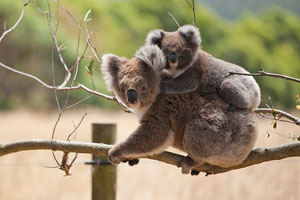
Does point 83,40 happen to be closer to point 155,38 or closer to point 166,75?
point 155,38

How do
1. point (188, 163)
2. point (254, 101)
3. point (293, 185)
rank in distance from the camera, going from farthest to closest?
point (293, 185) → point (254, 101) → point (188, 163)


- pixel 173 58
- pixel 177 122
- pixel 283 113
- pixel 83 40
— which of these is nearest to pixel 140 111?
pixel 177 122

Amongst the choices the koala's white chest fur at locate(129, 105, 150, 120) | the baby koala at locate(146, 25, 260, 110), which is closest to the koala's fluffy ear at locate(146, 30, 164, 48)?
the baby koala at locate(146, 25, 260, 110)

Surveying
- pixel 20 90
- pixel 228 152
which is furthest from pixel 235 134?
pixel 20 90

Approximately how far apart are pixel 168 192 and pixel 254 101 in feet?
4.97

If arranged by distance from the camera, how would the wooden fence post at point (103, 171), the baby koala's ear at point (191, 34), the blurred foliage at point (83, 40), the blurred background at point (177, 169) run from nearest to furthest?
the baby koala's ear at point (191, 34), the wooden fence post at point (103, 171), the blurred background at point (177, 169), the blurred foliage at point (83, 40)

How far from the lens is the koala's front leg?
74.3 inches

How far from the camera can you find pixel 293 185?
3.03 m

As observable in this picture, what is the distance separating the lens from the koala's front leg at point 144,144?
1888 millimetres

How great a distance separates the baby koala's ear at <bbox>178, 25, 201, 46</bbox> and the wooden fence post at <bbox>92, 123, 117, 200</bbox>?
2.16 feet

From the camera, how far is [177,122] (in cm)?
196

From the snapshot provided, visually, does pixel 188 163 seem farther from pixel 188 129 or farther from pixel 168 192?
pixel 168 192

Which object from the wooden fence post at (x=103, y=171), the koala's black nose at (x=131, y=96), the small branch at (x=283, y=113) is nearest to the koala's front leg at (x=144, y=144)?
the koala's black nose at (x=131, y=96)

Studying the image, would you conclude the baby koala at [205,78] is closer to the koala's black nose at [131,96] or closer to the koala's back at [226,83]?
the koala's back at [226,83]
